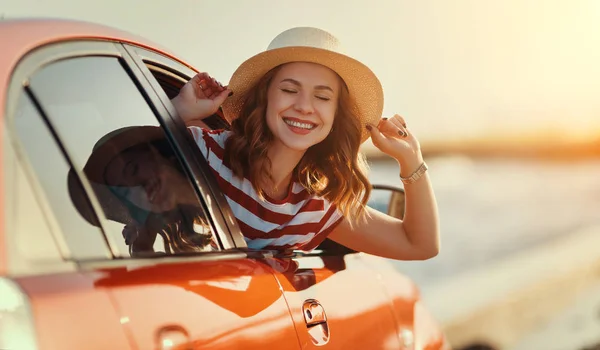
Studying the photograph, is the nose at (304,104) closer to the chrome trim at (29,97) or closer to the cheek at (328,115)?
the cheek at (328,115)

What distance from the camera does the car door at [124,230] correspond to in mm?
1913

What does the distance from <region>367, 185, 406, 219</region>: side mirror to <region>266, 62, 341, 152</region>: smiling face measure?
2.21 feet

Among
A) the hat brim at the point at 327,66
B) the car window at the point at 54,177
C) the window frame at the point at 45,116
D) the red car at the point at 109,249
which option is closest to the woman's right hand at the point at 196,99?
the red car at the point at 109,249

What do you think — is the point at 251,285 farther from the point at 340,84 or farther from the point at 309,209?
the point at 340,84

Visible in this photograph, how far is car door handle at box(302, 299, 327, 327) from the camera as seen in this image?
2.71 m

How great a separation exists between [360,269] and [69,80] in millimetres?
1589

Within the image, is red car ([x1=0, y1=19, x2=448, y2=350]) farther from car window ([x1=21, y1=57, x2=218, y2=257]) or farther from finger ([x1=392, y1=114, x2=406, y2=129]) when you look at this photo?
finger ([x1=392, y1=114, x2=406, y2=129])

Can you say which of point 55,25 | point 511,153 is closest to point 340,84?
point 55,25

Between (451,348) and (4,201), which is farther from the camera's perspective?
(451,348)

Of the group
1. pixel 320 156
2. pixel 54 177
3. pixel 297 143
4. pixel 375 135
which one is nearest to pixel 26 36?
pixel 54 177

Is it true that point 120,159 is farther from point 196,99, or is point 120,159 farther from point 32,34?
point 196,99

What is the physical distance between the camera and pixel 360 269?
3.46 meters

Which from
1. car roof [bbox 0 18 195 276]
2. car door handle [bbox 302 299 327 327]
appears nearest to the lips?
car door handle [bbox 302 299 327 327]

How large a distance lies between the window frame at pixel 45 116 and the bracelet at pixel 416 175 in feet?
3.87
